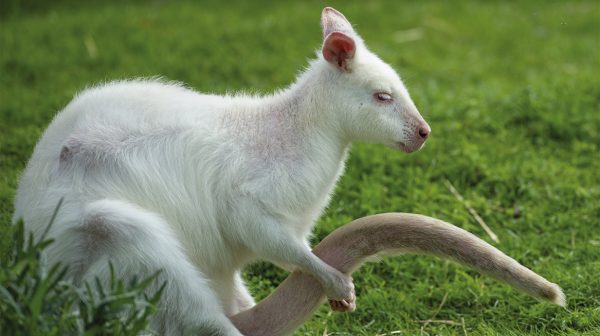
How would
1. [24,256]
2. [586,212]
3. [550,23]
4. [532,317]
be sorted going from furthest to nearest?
[550,23]
[586,212]
[532,317]
[24,256]

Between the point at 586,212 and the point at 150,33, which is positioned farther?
the point at 150,33

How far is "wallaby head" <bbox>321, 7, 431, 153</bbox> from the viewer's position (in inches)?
169

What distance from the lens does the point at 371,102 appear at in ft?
14.1

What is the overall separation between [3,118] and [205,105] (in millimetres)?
3340

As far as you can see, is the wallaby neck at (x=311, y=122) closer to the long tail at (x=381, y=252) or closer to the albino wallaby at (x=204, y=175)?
the albino wallaby at (x=204, y=175)

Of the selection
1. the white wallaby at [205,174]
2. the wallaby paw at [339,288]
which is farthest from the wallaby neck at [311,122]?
the wallaby paw at [339,288]

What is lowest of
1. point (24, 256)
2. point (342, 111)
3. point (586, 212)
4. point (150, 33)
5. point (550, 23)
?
point (550, 23)

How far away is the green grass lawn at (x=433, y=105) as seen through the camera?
5145 millimetres

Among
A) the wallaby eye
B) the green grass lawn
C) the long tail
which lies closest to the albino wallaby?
the wallaby eye

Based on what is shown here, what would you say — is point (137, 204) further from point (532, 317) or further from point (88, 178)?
point (532, 317)

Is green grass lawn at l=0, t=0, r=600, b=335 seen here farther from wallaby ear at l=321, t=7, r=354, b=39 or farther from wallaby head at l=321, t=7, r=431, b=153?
wallaby ear at l=321, t=7, r=354, b=39

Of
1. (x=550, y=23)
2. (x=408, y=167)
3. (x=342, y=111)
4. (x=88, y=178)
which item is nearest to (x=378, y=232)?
(x=342, y=111)

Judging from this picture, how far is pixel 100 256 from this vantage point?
12.7ft

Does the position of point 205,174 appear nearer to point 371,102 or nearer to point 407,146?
point 371,102
